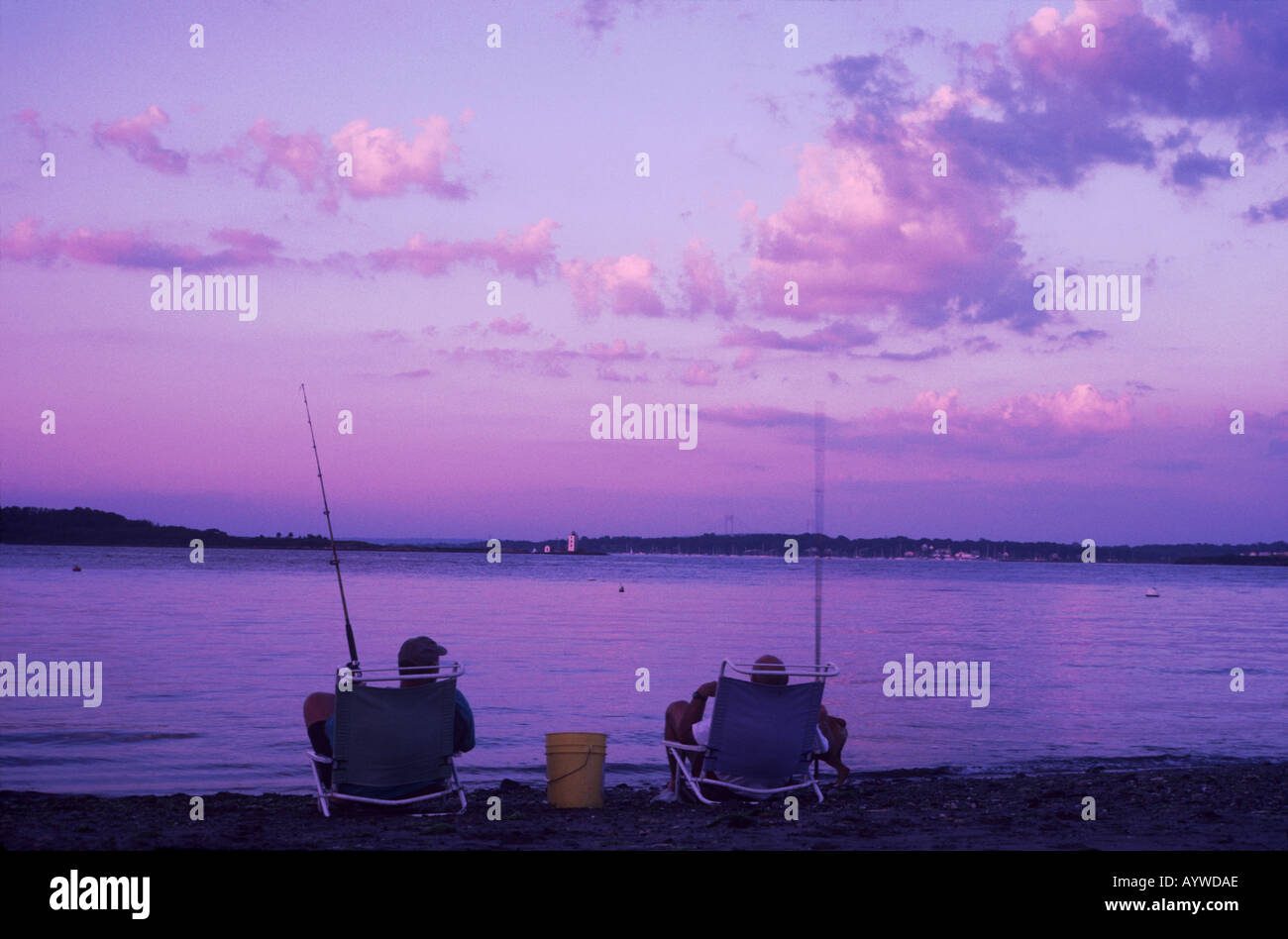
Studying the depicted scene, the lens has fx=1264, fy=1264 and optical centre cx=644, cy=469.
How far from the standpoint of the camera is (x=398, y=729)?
326 inches

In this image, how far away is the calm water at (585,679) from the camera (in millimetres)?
13078

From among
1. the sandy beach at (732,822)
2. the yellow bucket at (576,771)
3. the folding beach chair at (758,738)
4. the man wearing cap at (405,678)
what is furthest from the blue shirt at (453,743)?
the folding beach chair at (758,738)

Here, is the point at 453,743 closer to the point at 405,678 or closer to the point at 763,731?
the point at 405,678

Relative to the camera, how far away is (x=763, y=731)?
901cm

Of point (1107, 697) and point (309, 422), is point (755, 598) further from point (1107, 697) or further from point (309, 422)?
point (309, 422)

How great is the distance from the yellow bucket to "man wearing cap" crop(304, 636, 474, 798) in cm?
64

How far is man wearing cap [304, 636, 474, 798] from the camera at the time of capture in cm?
838

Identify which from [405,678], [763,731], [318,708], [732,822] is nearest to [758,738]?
[763,731]

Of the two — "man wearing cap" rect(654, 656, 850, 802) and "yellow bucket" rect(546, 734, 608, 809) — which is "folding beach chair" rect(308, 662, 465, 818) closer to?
"yellow bucket" rect(546, 734, 608, 809)

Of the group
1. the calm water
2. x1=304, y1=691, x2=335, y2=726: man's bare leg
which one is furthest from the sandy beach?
the calm water

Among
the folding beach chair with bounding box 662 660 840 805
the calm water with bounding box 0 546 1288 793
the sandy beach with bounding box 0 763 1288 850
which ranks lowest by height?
the calm water with bounding box 0 546 1288 793

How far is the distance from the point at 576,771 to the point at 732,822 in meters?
1.43
